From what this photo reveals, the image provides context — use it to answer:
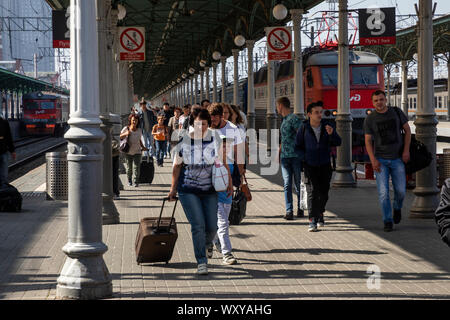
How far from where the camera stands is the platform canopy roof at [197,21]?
28.6 metres

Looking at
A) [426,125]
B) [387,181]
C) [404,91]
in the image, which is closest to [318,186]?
[387,181]

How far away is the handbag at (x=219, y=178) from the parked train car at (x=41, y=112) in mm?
49007

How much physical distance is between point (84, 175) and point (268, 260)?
2797mm

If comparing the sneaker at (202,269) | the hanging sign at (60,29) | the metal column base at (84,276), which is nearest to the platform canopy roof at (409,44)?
the hanging sign at (60,29)

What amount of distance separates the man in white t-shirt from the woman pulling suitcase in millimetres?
557

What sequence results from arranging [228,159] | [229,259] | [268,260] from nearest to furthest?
[229,259]
[268,260]
[228,159]

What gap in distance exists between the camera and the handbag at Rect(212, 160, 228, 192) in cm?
827

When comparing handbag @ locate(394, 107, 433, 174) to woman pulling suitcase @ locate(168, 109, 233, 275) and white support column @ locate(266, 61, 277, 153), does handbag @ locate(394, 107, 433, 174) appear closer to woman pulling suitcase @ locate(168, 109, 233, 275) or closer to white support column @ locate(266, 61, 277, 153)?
woman pulling suitcase @ locate(168, 109, 233, 275)

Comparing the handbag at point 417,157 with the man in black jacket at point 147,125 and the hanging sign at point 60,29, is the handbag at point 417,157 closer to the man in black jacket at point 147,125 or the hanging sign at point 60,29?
the hanging sign at point 60,29

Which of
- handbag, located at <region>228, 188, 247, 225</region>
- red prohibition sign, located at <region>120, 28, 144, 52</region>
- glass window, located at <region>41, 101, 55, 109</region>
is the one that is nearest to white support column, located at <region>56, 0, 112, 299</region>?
handbag, located at <region>228, 188, 247, 225</region>

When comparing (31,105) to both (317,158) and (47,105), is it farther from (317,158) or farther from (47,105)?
(317,158)

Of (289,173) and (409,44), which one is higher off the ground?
(409,44)

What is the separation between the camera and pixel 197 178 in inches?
324

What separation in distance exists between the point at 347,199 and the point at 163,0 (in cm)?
1964
